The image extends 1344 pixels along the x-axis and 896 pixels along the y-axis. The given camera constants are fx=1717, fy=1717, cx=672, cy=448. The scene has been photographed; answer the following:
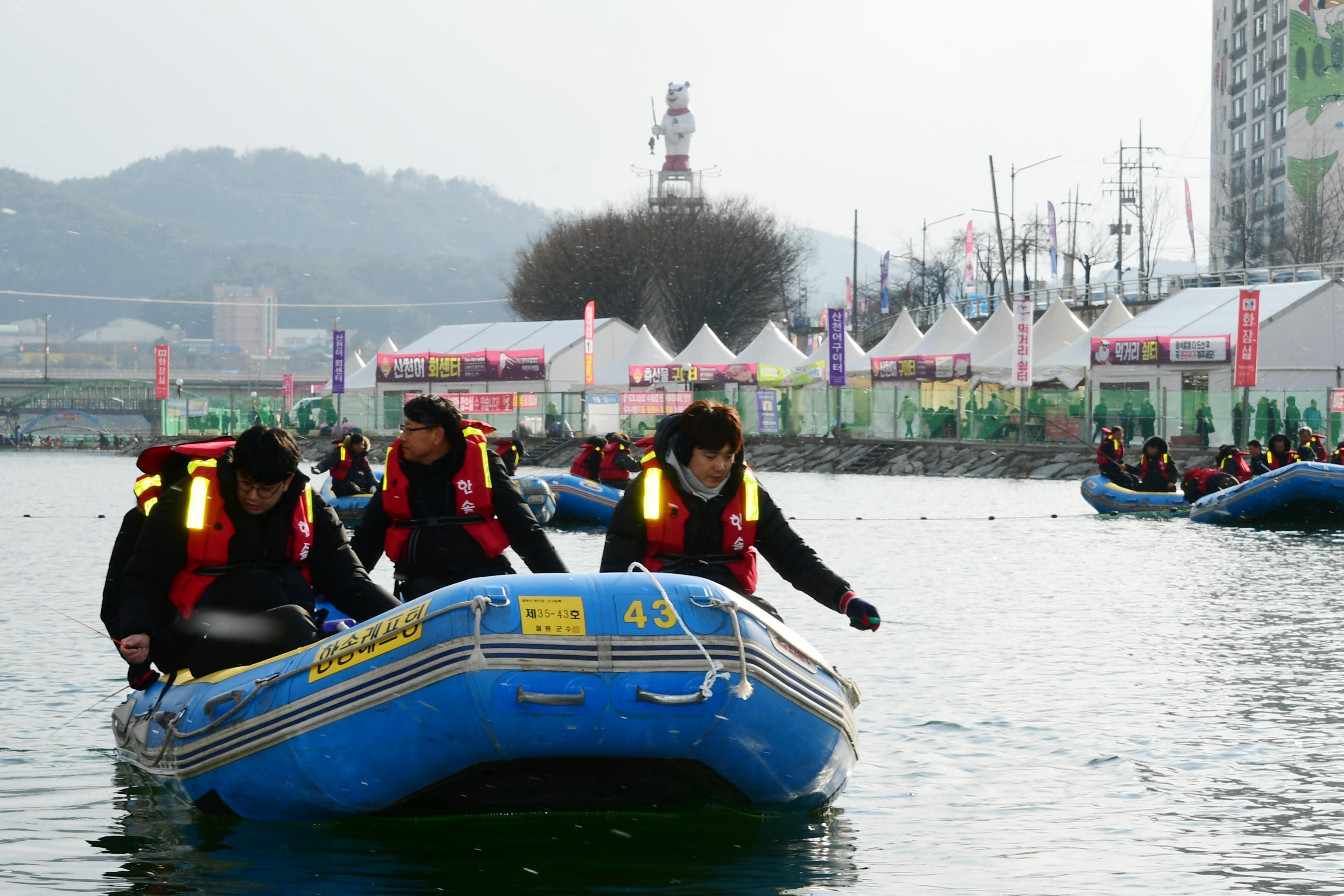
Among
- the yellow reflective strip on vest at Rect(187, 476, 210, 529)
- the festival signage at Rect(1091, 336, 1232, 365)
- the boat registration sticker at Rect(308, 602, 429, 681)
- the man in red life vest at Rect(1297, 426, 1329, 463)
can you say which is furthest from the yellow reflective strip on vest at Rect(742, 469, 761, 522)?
the festival signage at Rect(1091, 336, 1232, 365)

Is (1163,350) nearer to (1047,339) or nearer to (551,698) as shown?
(1047,339)

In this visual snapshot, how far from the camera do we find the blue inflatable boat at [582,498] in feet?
85.8

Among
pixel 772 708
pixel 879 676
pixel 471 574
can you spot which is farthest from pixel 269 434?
pixel 879 676

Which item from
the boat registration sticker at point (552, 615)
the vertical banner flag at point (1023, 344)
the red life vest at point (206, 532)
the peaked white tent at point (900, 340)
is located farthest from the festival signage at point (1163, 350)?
the boat registration sticker at point (552, 615)

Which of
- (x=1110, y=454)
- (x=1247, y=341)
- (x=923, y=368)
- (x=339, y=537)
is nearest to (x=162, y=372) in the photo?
(x=923, y=368)

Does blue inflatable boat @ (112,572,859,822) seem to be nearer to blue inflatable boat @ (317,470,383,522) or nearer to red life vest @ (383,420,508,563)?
red life vest @ (383,420,508,563)

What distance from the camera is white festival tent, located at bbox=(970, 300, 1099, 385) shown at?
1889 inches

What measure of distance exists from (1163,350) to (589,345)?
82.0 ft

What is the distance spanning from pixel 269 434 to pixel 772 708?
2.13 m

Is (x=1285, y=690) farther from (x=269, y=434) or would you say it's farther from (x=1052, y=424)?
(x=1052, y=424)

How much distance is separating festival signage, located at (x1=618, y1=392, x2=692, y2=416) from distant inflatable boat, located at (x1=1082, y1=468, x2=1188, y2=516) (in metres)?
29.1

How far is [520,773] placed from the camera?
6.59 metres

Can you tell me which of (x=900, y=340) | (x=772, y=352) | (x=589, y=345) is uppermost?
(x=589, y=345)

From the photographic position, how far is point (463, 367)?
6862cm
